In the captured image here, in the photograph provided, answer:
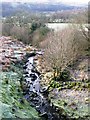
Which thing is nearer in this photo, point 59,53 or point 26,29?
point 59,53

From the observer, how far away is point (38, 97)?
15.8 meters

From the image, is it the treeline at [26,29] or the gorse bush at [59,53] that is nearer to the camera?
the gorse bush at [59,53]

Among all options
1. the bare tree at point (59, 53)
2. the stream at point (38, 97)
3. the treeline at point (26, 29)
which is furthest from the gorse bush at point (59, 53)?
the treeline at point (26, 29)

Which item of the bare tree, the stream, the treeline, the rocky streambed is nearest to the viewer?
the rocky streambed

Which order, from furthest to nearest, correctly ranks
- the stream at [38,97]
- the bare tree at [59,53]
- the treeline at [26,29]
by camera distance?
the treeline at [26,29] < the bare tree at [59,53] < the stream at [38,97]

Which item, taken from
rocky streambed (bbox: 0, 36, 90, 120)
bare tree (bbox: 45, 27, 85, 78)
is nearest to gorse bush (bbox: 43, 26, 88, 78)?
bare tree (bbox: 45, 27, 85, 78)

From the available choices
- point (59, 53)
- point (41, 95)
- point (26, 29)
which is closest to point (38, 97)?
point (41, 95)

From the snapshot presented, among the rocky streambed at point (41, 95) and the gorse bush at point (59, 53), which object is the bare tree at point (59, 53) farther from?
the rocky streambed at point (41, 95)

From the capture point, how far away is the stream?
508 inches

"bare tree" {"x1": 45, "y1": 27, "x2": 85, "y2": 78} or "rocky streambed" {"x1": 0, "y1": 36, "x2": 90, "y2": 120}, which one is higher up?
"bare tree" {"x1": 45, "y1": 27, "x2": 85, "y2": 78}

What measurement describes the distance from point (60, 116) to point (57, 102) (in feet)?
6.72

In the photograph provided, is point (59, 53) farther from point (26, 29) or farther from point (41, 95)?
point (26, 29)

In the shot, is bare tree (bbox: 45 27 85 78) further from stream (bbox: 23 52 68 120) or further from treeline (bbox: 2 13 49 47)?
treeline (bbox: 2 13 49 47)

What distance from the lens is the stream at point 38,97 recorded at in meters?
12.9
